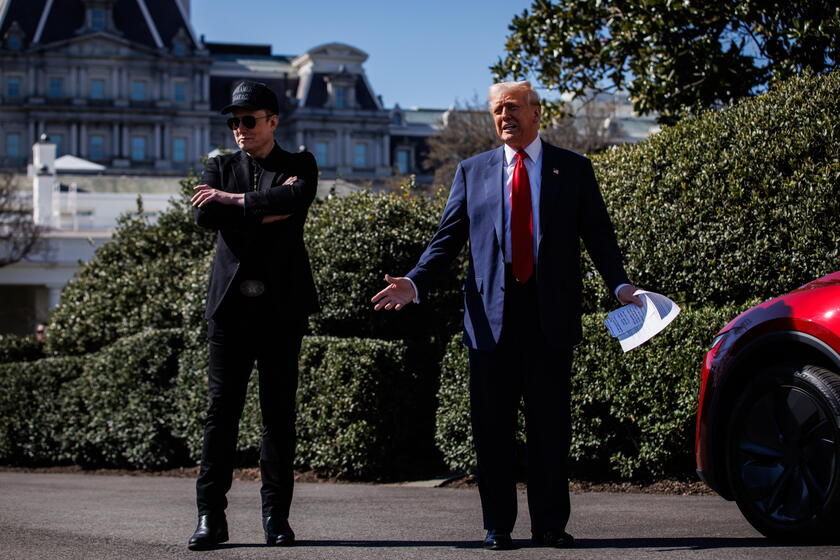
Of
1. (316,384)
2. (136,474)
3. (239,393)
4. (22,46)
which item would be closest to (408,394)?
(316,384)

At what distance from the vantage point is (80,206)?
4894cm

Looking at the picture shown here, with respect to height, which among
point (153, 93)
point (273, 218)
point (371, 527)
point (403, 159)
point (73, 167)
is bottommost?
point (371, 527)

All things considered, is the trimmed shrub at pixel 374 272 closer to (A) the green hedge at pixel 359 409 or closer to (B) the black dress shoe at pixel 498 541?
(A) the green hedge at pixel 359 409

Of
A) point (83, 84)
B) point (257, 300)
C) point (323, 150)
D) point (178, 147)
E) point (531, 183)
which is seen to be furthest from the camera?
point (323, 150)

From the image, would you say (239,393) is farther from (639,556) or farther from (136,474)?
(136,474)

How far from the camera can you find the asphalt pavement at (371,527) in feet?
15.0

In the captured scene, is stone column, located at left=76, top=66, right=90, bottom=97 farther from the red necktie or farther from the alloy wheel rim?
the alloy wheel rim

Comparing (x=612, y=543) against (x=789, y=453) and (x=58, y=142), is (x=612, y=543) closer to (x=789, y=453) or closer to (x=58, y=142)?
(x=789, y=453)

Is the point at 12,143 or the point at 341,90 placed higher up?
the point at 341,90

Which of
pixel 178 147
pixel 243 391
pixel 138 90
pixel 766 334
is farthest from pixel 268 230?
pixel 138 90

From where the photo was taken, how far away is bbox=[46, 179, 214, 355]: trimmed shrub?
11539 mm

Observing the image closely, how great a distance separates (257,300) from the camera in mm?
4988

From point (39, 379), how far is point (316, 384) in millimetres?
3773

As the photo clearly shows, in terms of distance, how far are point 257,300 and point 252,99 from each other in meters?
0.80
